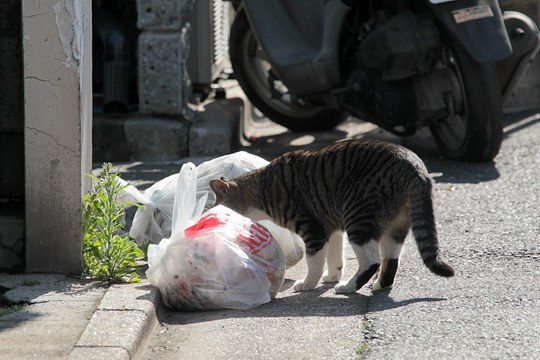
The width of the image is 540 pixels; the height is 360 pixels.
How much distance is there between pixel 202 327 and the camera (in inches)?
173

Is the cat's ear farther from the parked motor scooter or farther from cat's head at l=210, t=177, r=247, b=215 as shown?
the parked motor scooter

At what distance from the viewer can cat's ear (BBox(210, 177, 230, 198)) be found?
17.9 ft

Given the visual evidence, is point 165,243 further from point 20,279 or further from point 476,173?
point 476,173

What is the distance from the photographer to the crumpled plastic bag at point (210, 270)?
15.2 ft

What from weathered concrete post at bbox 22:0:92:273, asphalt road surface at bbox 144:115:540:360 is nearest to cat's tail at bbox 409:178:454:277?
asphalt road surface at bbox 144:115:540:360

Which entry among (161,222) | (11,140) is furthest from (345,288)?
(11,140)

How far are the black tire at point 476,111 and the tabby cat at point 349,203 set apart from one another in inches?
89.6

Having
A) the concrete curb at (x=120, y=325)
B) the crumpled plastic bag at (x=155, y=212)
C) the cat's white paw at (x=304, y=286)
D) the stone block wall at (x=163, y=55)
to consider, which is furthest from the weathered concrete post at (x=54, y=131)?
the stone block wall at (x=163, y=55)

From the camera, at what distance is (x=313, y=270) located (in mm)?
5055

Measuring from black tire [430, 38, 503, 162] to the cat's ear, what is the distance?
2.43 metres

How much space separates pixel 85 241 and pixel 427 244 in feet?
5.34

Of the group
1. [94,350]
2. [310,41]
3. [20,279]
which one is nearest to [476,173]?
[310,41]

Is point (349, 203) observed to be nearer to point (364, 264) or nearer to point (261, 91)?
point (364, 264)

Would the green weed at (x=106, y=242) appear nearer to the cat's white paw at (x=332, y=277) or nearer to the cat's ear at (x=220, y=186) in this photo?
the cat's ear at (x=220, y=186)
